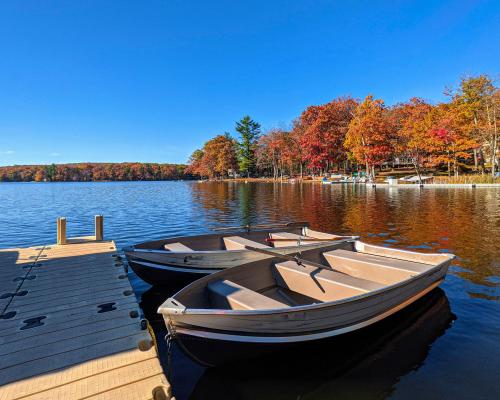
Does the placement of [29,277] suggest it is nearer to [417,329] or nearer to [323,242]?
[323,242]

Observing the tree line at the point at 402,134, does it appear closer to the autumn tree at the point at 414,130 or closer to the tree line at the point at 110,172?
the autumn tree at the point at 414,130

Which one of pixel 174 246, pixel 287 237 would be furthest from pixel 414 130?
pixel 174 246

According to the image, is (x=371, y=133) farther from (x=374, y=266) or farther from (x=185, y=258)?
(x=185, y=258)

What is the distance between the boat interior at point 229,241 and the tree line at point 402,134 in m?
45.5

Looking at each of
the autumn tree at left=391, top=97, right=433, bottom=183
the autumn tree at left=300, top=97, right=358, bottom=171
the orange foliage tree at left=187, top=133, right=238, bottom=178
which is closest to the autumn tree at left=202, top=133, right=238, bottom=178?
the orange foliage tree at left=187, top=133, right=238, bottom=178

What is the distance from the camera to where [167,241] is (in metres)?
8.68

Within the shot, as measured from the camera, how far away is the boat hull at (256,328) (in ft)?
13.0

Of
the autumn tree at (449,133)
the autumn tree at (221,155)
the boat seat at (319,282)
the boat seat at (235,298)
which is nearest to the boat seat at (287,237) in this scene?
the boat seat at (319,282)

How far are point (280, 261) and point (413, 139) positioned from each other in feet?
168

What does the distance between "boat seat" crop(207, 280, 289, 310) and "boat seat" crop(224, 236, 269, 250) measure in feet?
10.6

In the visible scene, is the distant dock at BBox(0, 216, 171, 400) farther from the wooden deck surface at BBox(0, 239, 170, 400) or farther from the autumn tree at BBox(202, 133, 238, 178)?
the autumn tree at BBox(202, 133, 238, 178)

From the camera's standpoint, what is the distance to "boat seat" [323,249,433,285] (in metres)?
6.23

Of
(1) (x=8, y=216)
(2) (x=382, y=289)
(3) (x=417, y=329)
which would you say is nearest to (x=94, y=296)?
(2) (x=382, y=289)

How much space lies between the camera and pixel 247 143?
294 feet
